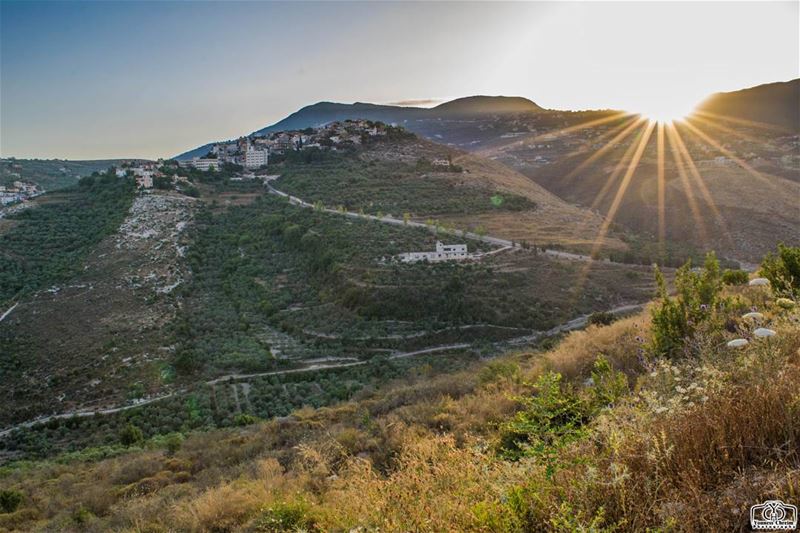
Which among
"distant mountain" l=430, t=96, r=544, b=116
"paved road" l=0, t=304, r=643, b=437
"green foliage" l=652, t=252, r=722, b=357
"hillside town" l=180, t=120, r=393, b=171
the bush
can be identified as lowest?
"paved road" l=0, t=304, r=643, b=437

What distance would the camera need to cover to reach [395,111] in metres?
170

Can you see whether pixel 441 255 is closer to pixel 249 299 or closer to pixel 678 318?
pixel 249 299

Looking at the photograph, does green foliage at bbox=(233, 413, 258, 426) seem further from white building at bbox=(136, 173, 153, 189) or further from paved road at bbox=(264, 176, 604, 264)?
white building at bbox=(136, 173, 153, 189)

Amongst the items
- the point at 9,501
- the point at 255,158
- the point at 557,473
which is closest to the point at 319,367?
the point at 9,501

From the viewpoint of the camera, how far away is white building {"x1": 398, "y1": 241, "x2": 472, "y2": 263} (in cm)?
2934

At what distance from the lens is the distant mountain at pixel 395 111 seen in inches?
6280

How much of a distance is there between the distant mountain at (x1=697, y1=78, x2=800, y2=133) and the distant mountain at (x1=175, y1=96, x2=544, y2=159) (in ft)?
182

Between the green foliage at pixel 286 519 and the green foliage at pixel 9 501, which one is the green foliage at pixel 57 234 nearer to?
the green foliage at pixel 9 501

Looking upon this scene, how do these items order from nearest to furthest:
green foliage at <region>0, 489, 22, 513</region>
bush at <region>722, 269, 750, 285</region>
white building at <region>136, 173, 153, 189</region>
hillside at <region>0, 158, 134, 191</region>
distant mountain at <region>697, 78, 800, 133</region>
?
green foliage at <region>0, 489, 22, 513</region> < bush at <region>722, 269, 750, 285</region> < white building at <region>136, 173, 153, 189</region> < hillside at <region>0, 158, 134, 191</region> < distant mountain at <region>697, 78, 800, 133</region>

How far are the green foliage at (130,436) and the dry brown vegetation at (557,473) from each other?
18.7 ft

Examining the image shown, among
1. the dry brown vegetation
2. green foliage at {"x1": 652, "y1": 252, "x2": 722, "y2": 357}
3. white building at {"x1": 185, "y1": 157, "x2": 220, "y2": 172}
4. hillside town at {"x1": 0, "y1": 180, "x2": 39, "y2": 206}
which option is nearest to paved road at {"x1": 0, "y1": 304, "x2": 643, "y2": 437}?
the dry brown vegetation

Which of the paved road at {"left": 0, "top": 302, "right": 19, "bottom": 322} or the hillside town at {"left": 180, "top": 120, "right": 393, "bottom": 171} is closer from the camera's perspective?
the paved road at {"left": 0, "top": 302, "right": 19, "bottom": 322}
